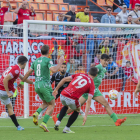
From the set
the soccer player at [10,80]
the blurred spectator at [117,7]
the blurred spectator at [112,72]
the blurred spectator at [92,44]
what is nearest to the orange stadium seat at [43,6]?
the blurred spectator at [117,7]

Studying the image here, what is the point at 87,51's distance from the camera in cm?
1138

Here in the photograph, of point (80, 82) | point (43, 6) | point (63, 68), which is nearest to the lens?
point (80, 82)

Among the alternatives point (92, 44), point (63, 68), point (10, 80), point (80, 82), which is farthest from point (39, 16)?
point (80, 82)

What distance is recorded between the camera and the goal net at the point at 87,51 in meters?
10.6

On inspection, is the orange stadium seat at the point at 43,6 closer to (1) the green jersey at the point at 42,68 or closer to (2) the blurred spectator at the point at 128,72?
(2) the blurred spectator at the point at 128,72

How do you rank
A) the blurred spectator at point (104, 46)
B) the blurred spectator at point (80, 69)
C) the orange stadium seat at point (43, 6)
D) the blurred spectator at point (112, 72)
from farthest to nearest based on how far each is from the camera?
1. the orange stadium seat at point (43, 6)
2. the blurred spectator at point (104, 46)
3. the blurred spectator at point (112, 72)
4. the blurred spectator at point (80, 69)

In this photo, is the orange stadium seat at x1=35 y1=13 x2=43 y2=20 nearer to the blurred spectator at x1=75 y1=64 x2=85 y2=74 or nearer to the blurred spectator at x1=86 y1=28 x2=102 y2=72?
the blurred spectator at x1=86 y1=28 x2=102 y2=72

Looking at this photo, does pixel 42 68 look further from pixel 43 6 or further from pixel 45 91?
pixel 43 6

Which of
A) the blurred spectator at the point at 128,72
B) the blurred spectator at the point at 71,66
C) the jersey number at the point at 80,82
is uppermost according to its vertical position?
the jersey number at the point at 80,82

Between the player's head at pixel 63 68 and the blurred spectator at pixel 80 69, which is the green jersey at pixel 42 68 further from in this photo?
the blurred spectator at pixel 80 69

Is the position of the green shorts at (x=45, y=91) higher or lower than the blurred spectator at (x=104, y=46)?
lower

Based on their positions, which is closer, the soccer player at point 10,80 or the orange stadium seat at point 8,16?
the soccer player at point 10,80

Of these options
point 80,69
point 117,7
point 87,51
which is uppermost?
point 117,7

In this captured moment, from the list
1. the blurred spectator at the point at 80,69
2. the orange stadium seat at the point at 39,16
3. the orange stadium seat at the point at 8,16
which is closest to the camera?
the blurred spectator at the point at 80,69
